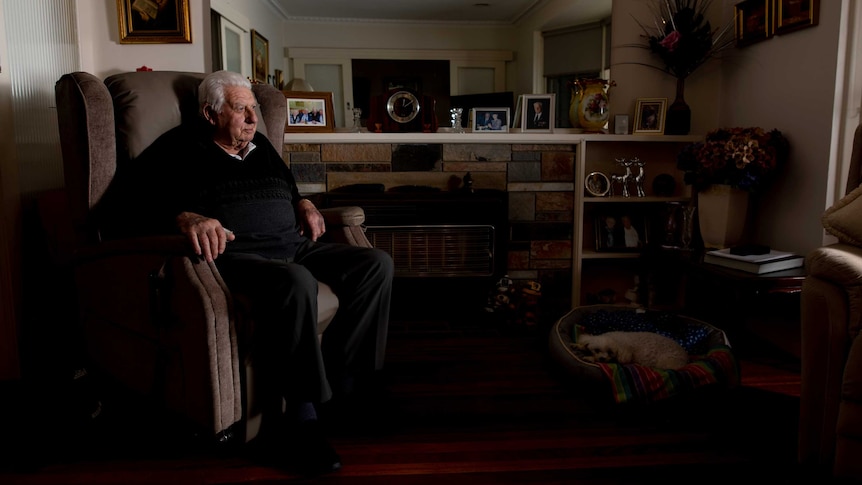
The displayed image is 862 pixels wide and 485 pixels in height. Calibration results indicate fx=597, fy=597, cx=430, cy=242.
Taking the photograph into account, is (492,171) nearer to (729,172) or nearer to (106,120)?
(729,172)

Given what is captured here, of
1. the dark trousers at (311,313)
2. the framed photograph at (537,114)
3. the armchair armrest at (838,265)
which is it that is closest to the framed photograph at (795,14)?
the framed photograph at (537,114)

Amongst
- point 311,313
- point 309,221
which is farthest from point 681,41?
point 311,313

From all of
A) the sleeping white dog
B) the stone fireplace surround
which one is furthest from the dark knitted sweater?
the sleeping white dog

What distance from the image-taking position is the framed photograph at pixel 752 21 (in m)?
2.57

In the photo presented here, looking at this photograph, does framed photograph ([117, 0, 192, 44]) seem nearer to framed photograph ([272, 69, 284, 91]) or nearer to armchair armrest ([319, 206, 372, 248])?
armchair armrest ([319, 206, 372, 248])

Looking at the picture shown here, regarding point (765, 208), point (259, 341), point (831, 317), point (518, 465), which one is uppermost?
point (765, 208)

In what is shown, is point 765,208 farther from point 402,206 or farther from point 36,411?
point 36,411

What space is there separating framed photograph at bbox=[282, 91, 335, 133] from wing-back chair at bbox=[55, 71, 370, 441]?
909 mm

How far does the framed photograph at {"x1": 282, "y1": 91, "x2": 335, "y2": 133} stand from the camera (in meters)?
2.98

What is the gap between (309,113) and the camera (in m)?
3.00

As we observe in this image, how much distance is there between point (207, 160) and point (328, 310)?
0.61 m

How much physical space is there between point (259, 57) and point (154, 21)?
2.77 metres

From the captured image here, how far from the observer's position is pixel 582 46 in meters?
4.62

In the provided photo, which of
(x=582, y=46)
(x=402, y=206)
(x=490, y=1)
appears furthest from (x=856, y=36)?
(x=490, y=1)
